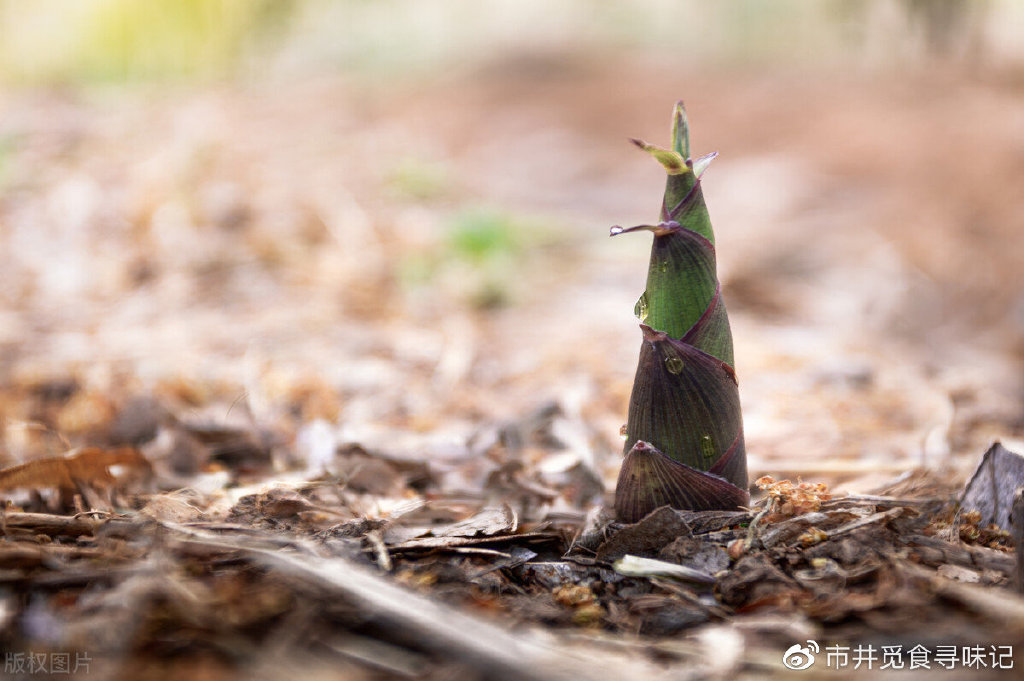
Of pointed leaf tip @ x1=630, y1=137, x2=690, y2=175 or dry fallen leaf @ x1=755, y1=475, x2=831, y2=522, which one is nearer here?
pointed leaf tip @ x1=630, y1=137, x2=690, y2=175

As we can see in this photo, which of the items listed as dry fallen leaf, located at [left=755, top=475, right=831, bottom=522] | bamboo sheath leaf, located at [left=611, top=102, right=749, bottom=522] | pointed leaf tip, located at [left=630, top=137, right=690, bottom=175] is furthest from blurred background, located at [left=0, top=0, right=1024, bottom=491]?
pointed leaf tip, located at [left=630, top=137, right=690, bottom=175]

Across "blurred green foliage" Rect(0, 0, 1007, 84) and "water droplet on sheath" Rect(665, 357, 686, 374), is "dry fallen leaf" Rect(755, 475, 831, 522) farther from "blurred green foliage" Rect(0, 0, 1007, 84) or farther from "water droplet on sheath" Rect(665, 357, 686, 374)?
"blurred green foliage" Rect(0, 0, 1007, 84)

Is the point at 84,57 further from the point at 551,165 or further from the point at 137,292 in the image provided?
the point at 137,292

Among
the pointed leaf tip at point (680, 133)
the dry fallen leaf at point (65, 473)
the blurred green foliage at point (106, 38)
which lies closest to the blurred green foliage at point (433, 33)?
the blurred green foliage at point (106, 38)

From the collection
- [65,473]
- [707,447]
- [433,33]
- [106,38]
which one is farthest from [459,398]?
[433,33]

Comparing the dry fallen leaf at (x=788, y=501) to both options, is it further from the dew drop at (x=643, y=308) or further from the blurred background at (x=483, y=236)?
the blurred background at (x=483, y=236)

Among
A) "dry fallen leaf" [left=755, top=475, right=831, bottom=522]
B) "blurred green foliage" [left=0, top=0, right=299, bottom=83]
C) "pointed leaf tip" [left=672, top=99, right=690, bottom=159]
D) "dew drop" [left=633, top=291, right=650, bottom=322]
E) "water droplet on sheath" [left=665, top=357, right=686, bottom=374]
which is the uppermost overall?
"blurred green foliage" [left=0, top=0, right=299, bottom=83]

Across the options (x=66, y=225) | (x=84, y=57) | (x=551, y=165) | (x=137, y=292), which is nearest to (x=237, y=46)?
(x=84, y=57)
